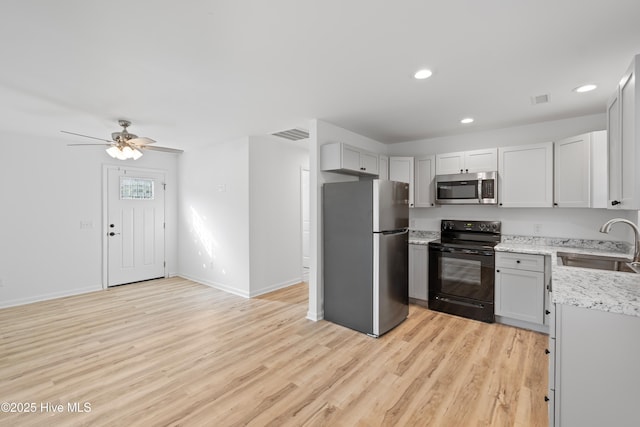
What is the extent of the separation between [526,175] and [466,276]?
1441 mm

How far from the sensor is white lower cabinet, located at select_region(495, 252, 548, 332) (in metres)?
3.18

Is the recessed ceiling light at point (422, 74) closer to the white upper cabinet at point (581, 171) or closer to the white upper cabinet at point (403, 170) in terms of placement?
the white upper cabinet at point (403, 170)

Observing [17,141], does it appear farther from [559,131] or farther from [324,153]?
[559,131]

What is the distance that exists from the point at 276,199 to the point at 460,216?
291cm

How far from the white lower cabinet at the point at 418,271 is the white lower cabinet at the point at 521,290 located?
2.77ft

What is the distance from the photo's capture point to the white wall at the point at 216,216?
4.63 m

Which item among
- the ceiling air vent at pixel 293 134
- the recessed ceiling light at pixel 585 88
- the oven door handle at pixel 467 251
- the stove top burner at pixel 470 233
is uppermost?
the ceiling air vent at pixel 293 134

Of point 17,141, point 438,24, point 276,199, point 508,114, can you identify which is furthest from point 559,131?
point 17,141

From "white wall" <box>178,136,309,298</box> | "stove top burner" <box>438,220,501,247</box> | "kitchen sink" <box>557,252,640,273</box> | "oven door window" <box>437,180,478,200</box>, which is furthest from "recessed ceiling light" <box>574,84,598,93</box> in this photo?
"white wall" <box>178,136,309,298</box>

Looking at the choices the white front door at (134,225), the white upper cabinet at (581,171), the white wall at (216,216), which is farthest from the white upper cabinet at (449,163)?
the white front door at (134,225)

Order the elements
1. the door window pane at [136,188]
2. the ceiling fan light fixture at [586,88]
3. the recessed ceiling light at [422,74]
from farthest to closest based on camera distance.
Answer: the door window pane at [136,188], the ceiling fan light fixture at [586,88], the recessed ceiling light at [422,74]

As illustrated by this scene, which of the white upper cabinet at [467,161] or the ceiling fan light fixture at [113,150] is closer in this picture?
the ceiling fan light fixture at [113,150]

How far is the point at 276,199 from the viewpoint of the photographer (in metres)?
4.93

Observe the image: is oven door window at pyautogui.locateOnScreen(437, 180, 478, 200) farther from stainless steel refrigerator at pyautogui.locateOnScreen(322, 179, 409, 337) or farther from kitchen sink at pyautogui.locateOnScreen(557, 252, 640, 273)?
kitchen sink at pyautogui.locateOnScreen(557, 252, 640, 273)
